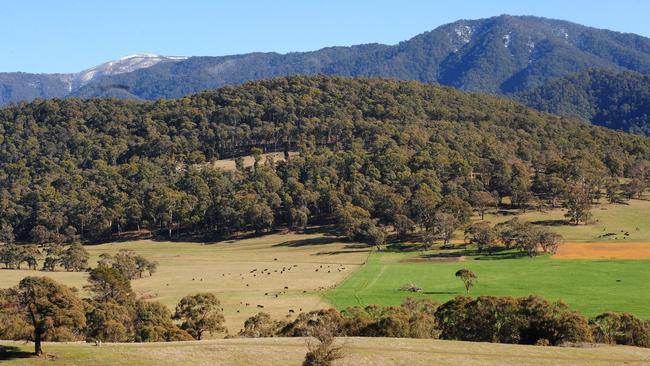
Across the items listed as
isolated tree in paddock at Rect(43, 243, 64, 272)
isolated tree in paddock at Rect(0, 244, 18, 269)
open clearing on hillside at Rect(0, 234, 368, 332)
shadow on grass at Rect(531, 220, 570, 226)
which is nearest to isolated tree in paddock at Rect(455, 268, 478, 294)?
open clearing on hillside at Rect(0, 234, 368, 332)

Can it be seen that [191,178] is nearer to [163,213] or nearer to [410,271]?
[163,213]

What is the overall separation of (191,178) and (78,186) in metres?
35.9

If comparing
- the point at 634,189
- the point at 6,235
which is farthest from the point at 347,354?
the point at 634,189

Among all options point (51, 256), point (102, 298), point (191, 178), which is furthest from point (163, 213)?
point (102, 298)

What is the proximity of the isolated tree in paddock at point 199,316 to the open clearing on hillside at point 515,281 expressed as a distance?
19456mm

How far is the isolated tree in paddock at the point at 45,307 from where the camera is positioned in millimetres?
45406

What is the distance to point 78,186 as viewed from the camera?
194625mm

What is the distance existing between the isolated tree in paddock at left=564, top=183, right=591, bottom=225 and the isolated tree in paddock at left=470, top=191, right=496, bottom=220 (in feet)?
62.7

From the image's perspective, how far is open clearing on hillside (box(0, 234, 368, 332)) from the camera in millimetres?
90938

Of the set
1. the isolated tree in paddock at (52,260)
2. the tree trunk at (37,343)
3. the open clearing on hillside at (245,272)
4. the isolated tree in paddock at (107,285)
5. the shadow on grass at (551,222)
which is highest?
the tree trunk at (37,343)

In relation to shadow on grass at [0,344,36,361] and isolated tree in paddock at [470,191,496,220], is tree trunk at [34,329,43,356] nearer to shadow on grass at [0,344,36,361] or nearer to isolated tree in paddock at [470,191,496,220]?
shadow on grass at [0,344,36,361]

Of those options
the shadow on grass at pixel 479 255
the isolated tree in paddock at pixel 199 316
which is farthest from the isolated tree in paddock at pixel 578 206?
the isolated tree in paddock at pixel 199 316

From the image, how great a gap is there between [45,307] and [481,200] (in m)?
130

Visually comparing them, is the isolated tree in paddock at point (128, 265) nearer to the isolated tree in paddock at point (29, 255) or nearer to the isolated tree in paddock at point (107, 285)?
the isolated tree in paddock at point (29, 255)
